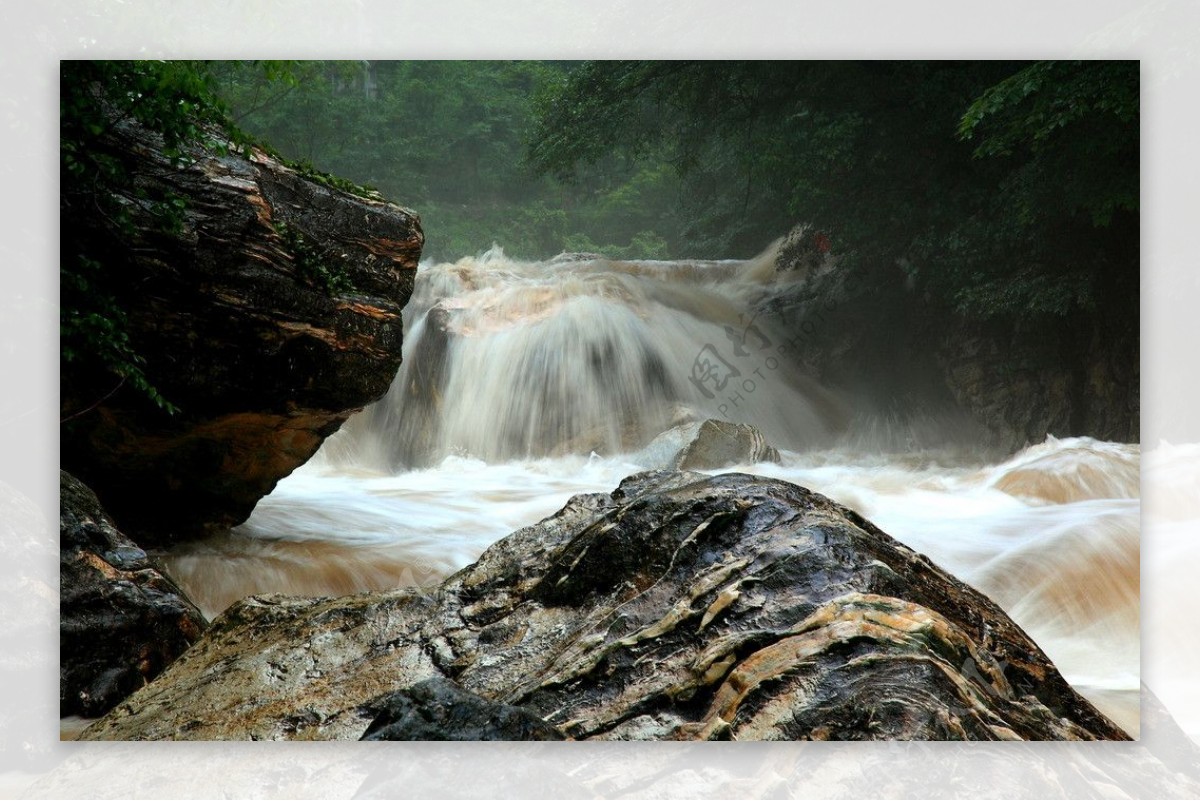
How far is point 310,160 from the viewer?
4.17m

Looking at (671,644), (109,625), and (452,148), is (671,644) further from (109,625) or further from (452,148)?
(452,148)

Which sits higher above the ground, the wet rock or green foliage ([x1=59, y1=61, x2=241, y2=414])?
green foliage ([x1=59, y1=61, x2=241, y2=414])

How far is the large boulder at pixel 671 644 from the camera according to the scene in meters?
2.52

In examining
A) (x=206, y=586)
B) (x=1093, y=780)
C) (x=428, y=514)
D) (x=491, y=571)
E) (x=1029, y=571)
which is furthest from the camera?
(x=428, y=514)

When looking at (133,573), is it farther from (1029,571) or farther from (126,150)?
(1029,571)

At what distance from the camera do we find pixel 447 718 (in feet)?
9.06

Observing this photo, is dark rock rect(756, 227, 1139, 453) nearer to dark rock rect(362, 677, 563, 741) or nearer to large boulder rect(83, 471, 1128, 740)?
large boulder rect(83, 471, 1128, 740)

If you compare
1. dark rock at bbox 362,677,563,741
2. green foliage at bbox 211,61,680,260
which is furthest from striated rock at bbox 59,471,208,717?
green foliage at bbox 211,61,680,260

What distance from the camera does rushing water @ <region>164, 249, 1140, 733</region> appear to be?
3.72m

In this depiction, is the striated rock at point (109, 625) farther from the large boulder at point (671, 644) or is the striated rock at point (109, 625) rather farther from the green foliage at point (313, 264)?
the green foliage at point (313, 264)

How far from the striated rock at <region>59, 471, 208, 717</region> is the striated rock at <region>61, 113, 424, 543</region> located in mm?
741

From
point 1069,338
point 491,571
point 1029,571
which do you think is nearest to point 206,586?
point 491,571

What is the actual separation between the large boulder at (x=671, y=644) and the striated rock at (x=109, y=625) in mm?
247

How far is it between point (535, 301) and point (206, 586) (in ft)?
6.40
